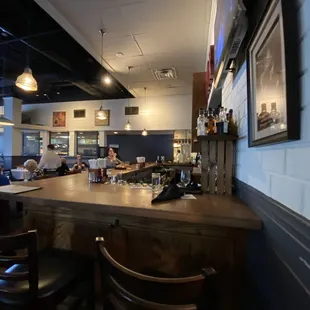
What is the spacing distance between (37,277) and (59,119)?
847cm

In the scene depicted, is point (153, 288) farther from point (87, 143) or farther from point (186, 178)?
point (87, 143)

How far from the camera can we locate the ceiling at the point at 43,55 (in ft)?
10.6

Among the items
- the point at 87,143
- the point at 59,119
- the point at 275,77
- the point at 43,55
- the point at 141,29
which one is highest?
the point at 43,55

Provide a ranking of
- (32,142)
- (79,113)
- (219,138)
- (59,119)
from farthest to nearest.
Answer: (32,142) < (59,119) < (79,113) < (219,138)

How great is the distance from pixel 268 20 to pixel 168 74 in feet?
15.3

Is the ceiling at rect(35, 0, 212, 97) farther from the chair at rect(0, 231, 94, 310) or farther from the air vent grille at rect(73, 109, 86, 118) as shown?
the air vent grille at rect(73, 109, 86, 118)

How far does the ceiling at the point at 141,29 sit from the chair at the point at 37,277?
2936 millimetres

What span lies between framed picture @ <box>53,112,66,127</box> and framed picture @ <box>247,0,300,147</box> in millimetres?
8430

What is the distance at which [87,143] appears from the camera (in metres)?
8.47

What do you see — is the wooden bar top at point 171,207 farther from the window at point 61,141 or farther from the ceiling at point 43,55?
the window at point 61,141

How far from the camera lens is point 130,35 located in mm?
3570

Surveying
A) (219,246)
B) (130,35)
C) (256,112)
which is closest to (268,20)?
(256,112)

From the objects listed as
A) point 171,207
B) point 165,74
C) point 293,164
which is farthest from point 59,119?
point 293,164

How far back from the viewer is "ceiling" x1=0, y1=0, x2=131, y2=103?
324 centimetres
